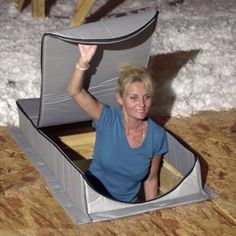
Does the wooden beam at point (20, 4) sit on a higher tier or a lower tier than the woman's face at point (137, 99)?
lower

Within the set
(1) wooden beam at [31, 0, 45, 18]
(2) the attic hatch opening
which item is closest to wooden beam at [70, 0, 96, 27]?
(1) wooden beam at [31, 0, 45, 18]

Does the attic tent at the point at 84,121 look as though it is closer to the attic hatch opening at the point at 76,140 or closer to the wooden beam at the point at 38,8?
the attic hatch opening at the point at 76,140

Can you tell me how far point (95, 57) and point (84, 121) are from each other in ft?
1.26

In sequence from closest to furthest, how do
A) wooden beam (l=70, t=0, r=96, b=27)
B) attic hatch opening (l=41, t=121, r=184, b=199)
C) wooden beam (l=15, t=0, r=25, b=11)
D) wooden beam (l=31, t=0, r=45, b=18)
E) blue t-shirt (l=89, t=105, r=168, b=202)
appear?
blue t-shirt (l=89, t=105, r=168, b=202) < attic hatch opening (l=41, t=121, r=184, b=199) < wooden beam (l=70, t=0, r=96, b=27) < wooden beam (l=31, t=0, r=45, b=18) < wooden beam (l=15, t=0, r=25, b=11)

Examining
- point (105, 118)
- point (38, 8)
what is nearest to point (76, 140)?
point (105, 118)

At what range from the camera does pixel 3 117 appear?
7.88ft

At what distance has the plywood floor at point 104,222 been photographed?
5.82ft


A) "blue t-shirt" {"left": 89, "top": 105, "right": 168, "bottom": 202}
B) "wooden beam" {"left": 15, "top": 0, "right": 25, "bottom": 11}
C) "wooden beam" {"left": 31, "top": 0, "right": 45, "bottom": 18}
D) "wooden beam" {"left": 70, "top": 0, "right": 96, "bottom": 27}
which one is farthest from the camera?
"wooden beam" {"left": 15, "top": 0, "right": 25, "bottom": 11}

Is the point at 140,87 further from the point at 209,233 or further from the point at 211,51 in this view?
the point at 211,51

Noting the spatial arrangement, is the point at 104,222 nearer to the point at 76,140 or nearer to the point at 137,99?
the point at 137,99

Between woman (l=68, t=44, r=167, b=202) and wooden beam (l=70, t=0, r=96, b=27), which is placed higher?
woman (l=68, t=44, r=167, b=202)

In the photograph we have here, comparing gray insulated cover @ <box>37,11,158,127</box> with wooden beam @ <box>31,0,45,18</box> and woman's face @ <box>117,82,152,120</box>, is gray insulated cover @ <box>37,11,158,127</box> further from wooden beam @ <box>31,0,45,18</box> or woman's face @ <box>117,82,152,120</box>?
wooden beam @ <box>31,0,45,18</box>

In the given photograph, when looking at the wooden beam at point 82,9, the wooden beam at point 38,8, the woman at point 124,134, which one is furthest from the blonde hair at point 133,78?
the wooden beam at point 38,8

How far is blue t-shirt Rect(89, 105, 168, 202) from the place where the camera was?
1979 mm
